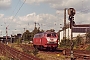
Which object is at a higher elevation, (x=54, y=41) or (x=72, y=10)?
(x=72, y=10)

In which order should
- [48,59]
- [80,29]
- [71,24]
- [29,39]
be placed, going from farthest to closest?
[29,39]
[80,29]
[48,59]
[71,24]

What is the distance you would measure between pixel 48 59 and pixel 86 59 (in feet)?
14.6

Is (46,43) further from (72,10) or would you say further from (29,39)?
(29,39)

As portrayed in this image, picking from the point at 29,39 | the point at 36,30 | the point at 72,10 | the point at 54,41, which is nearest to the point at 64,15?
the point at 54,41

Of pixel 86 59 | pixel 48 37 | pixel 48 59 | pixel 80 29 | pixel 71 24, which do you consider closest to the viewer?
pixel 71 24

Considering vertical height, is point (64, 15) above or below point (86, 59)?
above

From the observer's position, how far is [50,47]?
40.9 m

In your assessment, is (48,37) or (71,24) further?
(48,37)

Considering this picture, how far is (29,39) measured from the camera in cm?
10500

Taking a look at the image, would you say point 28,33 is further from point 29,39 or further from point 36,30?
point 36,30

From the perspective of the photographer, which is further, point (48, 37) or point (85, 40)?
point (85, 40)

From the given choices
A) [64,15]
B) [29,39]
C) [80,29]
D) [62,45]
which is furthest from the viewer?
[29,39]

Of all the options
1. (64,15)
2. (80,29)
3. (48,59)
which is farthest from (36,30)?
(48,59)

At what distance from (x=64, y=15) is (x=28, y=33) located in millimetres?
55598
